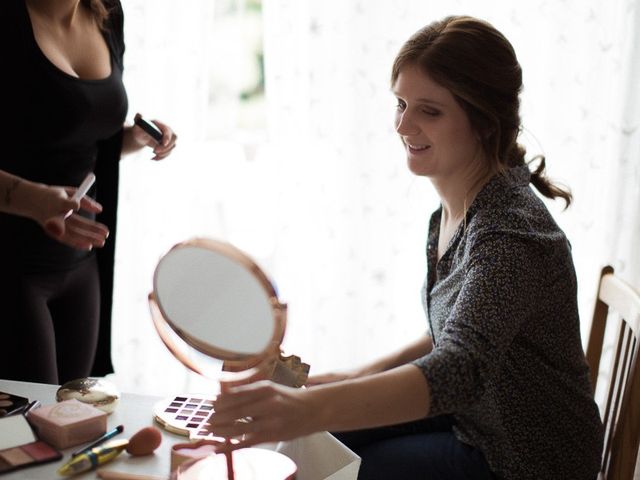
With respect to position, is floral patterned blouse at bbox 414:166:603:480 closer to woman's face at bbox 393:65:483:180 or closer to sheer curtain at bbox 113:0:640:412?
woman's face at bbox 393:65:483:180

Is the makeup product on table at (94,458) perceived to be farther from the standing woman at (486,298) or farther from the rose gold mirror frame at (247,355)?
the standing woman at (486,298)

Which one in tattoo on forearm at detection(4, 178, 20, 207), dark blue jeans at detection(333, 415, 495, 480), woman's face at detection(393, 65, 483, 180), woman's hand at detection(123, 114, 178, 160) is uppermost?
woman's face at detection(393, 65, 483, 180)

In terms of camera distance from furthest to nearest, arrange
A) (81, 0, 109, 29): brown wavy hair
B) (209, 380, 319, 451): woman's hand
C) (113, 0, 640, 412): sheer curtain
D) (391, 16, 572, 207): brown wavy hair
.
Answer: (113, 0, 640, 412): sheer curtain < (81, 0, 109, 29): brown wavy hair < (391, 16, 572, 207): brown wavy hair < (209, 380, 319, 451): woman's hand

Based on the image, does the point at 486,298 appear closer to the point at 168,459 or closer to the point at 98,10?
the point at 168,459

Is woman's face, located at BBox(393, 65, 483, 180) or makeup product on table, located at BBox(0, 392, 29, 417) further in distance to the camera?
woman's face, located at BBox(393, 65, 483, 180)

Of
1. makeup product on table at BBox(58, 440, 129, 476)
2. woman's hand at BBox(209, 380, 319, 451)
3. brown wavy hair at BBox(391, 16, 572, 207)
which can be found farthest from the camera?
brown wavy hair at BBox(391, 16, 572, 207)

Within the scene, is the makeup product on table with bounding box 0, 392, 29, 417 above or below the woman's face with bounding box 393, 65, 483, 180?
below

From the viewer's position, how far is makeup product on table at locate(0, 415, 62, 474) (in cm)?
88

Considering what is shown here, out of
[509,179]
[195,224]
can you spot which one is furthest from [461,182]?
[195,224]

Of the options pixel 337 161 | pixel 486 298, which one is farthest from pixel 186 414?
pixel 337 161

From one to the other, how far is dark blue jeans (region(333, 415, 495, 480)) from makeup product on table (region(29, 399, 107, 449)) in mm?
417

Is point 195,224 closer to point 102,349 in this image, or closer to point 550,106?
point 102,349

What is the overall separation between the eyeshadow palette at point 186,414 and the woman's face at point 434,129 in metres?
0.50

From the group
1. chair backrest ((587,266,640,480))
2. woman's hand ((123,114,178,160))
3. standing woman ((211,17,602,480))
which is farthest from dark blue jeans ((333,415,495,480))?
woman's hand ((123,114,178,160))
